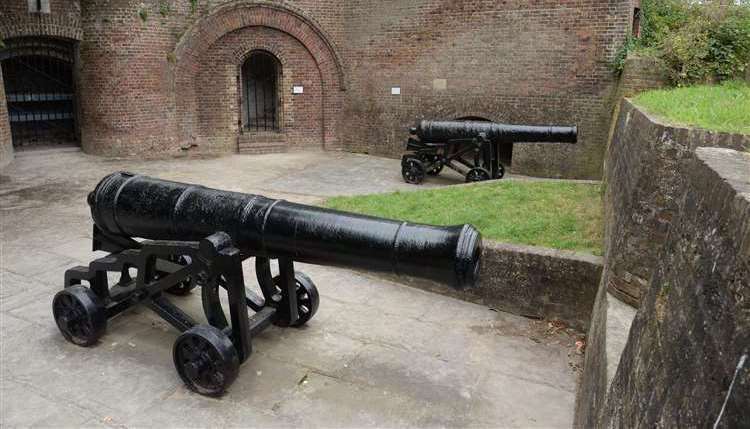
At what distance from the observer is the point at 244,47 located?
14.0 metres

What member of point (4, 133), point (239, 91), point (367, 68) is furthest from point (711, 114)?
point (4, 133)

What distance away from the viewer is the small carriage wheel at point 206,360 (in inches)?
150

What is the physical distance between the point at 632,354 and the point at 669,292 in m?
0.37

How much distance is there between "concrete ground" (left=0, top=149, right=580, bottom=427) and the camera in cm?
373

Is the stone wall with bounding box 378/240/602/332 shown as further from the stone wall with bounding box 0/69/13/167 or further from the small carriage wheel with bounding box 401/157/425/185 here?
the stone wall with bounding box 0/69/13/167

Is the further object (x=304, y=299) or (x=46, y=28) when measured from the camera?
(x=46, y=28)

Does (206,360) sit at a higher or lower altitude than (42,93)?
lower

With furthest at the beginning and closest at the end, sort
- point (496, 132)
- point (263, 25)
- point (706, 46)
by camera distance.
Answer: point (263, 25), point (496, 132), point (706, 46)

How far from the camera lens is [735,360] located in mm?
1353

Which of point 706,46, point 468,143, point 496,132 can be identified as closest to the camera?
point 706,46

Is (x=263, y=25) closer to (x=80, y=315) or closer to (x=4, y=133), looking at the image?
(x=4, y=133)

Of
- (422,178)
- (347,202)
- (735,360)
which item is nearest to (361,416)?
(735,360)

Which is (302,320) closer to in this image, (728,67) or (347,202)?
(347,202)

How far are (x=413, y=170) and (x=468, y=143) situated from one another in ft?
3.82
